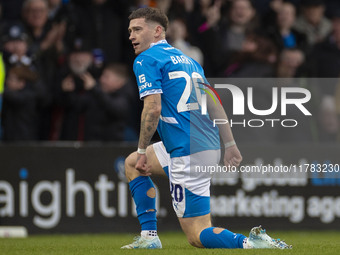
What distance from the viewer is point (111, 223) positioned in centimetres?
1138

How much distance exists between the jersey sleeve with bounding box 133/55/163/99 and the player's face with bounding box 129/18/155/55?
21 centimetres

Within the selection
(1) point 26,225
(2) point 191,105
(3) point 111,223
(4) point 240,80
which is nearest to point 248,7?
(4) point 240,80

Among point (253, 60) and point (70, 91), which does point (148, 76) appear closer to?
point (70, 91)

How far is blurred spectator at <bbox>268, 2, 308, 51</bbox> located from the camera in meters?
12.9

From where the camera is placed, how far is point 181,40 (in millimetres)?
12125

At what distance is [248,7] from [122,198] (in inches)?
153

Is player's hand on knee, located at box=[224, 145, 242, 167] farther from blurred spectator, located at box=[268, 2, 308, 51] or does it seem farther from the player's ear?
blurred spectator, located at box=[268, 2, 308, 51]

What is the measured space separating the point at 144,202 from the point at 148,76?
134cm

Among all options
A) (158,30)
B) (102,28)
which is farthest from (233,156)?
(102,28)

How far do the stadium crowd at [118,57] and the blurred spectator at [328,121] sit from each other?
16 millimetres

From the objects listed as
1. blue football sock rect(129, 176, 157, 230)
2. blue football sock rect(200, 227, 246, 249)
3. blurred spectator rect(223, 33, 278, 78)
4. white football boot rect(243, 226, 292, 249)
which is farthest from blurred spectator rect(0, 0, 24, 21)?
white football boot rect(243, 226, 292, 249)

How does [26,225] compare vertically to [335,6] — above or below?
below

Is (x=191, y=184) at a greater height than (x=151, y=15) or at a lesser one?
lesser

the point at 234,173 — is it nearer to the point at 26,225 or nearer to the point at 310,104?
the point at 310,104
